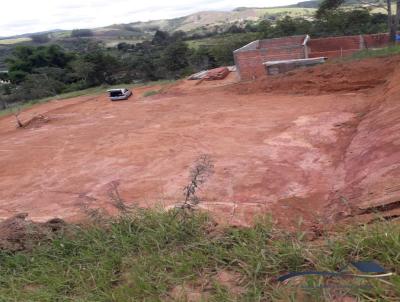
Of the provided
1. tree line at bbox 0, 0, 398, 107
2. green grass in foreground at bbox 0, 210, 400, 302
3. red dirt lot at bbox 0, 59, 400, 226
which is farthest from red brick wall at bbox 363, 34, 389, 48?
green grass in foreground at bbox 0, 210, 400, 302

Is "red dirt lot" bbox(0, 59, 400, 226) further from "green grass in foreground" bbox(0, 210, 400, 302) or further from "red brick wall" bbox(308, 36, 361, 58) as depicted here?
"red brick wall" bbox(308, 36, 361, 58)

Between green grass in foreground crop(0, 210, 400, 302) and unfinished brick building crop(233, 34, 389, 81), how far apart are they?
14.8 meters

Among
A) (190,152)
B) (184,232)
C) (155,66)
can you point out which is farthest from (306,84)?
(155,66)

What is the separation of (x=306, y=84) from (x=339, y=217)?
9.27 meters

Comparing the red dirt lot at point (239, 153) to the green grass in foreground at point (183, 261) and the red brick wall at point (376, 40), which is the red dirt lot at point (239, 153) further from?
the red brick wall at point (376, 40)

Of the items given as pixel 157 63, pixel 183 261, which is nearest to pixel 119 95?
pixel 157 63

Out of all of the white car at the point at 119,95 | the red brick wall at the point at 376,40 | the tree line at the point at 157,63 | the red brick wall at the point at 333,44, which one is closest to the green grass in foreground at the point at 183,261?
the white car at the point at 119,95

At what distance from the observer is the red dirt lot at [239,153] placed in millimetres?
5406

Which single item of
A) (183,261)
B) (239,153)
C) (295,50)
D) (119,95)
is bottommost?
(119,95)

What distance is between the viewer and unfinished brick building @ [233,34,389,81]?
58.9ft

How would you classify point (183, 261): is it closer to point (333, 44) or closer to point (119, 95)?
point (119, 95)

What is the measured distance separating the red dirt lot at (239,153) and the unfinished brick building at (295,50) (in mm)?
3247

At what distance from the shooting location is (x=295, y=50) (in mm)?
18422

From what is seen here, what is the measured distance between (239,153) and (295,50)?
39.1 ft
